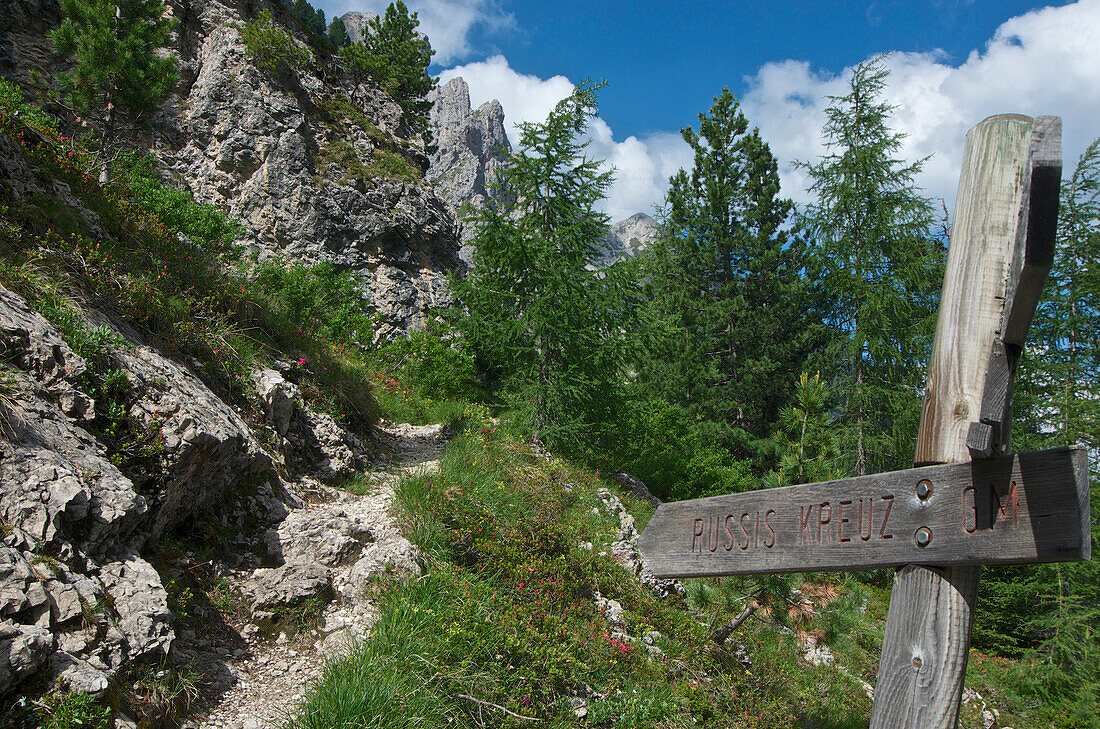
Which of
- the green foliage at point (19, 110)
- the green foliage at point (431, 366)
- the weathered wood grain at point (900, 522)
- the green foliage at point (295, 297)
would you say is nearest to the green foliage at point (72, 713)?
the weathered wood grain at point (900, 522)

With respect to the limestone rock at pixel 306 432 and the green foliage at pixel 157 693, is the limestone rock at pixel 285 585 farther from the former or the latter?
the limestone rock at pixel 306 432

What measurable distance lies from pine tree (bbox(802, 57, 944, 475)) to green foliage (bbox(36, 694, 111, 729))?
1479cm

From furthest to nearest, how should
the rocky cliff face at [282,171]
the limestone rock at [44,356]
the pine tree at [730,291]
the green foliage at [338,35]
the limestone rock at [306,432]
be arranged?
the green foliage at [338,35] < the pine tree at [730,291] < the rocky cliff face at [282,171] < the limestone rock at [306,432] < the limestone rock at [44,356]

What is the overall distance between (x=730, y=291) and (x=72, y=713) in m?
20.7

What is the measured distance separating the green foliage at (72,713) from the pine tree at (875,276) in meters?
14.8

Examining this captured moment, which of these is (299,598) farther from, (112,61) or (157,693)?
(112,61)

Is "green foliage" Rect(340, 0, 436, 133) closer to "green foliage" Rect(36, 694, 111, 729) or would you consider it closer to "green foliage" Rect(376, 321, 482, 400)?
"green foliage" Rect(376, 321, 482, 400)

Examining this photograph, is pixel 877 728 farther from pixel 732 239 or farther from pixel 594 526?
pixel 732 239

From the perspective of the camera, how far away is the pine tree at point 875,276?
A: 13.7 m

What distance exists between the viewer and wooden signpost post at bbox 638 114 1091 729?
1.53 metres

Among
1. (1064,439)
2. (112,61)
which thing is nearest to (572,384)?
(1064,439)

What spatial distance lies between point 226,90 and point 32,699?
17.7 m

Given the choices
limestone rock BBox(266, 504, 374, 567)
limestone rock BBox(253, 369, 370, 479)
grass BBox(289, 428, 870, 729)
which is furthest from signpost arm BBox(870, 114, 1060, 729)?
limestone rock BBox(253, 369, 370, 479)

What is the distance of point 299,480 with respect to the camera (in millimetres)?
5738
